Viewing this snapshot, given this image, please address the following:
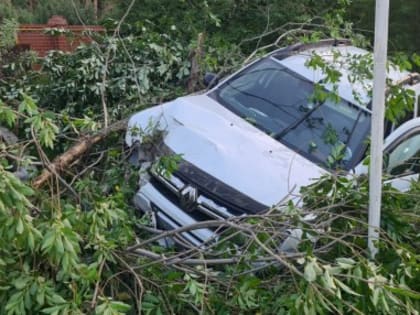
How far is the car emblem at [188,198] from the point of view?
4277 mm


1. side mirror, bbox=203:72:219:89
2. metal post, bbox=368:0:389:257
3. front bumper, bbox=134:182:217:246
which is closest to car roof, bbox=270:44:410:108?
side mirror, bbox=203:72:219:89

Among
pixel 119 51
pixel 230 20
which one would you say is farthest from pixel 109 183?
pixel 230 20

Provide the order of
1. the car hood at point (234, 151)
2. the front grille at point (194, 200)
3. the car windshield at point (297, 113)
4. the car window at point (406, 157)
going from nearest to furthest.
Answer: the front grille at point (194, 200) < the car hood at point (234, 151) < the car window at point (406, 157) < the car windshield at point (297, 113)

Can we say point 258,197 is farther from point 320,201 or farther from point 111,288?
point 111,288

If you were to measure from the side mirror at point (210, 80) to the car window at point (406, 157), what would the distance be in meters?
1.85

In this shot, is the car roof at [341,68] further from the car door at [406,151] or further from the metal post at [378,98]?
the metal post at [378,98]

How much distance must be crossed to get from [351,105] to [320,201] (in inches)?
74.9

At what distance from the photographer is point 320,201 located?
138 inches

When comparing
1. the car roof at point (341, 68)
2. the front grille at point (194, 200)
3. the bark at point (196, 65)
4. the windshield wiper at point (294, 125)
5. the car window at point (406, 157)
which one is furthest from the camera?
the bark at point (196, 65)

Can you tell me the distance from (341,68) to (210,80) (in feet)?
4.22

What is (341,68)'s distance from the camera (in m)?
5.41

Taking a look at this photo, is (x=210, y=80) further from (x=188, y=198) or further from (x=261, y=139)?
(x=188, y=198)

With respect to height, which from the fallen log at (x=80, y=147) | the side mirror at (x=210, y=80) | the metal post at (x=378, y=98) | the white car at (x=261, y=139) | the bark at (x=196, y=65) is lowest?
the bark at (x=196, y=65)

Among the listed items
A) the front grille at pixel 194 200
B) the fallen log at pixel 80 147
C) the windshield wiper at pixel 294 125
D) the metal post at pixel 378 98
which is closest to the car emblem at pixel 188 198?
the front grille at pixel 194 200
